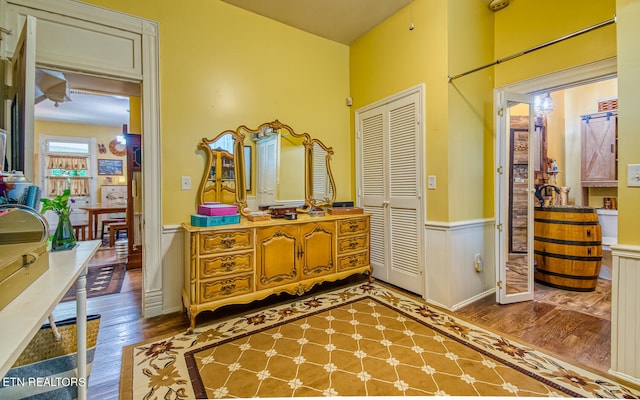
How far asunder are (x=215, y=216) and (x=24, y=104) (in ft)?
4.26

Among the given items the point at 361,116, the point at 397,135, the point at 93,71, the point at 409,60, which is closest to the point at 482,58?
the point at 409,60

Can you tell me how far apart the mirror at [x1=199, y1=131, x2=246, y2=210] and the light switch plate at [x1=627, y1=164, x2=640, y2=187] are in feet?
9.33

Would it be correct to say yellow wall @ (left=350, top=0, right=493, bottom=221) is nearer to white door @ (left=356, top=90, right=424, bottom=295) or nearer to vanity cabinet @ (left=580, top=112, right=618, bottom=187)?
white door @ (left=356, top=90, right=424, bottom=295)

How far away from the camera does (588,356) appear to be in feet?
5.95

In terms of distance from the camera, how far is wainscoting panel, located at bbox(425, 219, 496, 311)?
8.32 feet

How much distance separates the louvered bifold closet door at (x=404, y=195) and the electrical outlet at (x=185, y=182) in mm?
2080

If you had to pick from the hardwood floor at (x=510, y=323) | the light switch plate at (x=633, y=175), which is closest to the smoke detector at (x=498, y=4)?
the light switch plate at (x=633, y=175)

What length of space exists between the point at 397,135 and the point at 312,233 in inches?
55.2

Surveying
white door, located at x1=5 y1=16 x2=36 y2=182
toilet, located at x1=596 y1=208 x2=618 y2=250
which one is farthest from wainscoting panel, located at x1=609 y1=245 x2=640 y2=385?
toilet, located at x1=596 y1=208 x2=618 y2=250

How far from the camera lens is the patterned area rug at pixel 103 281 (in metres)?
2.97

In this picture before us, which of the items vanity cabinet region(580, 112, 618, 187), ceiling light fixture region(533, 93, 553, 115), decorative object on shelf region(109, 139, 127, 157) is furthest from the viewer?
decorative object on shelf region(109, 139, 127, 157)

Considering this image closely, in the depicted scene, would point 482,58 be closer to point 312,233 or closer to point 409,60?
point 409,60

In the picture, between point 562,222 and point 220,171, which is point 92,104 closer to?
point 220,171

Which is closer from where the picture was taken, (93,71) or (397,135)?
(93,71)
